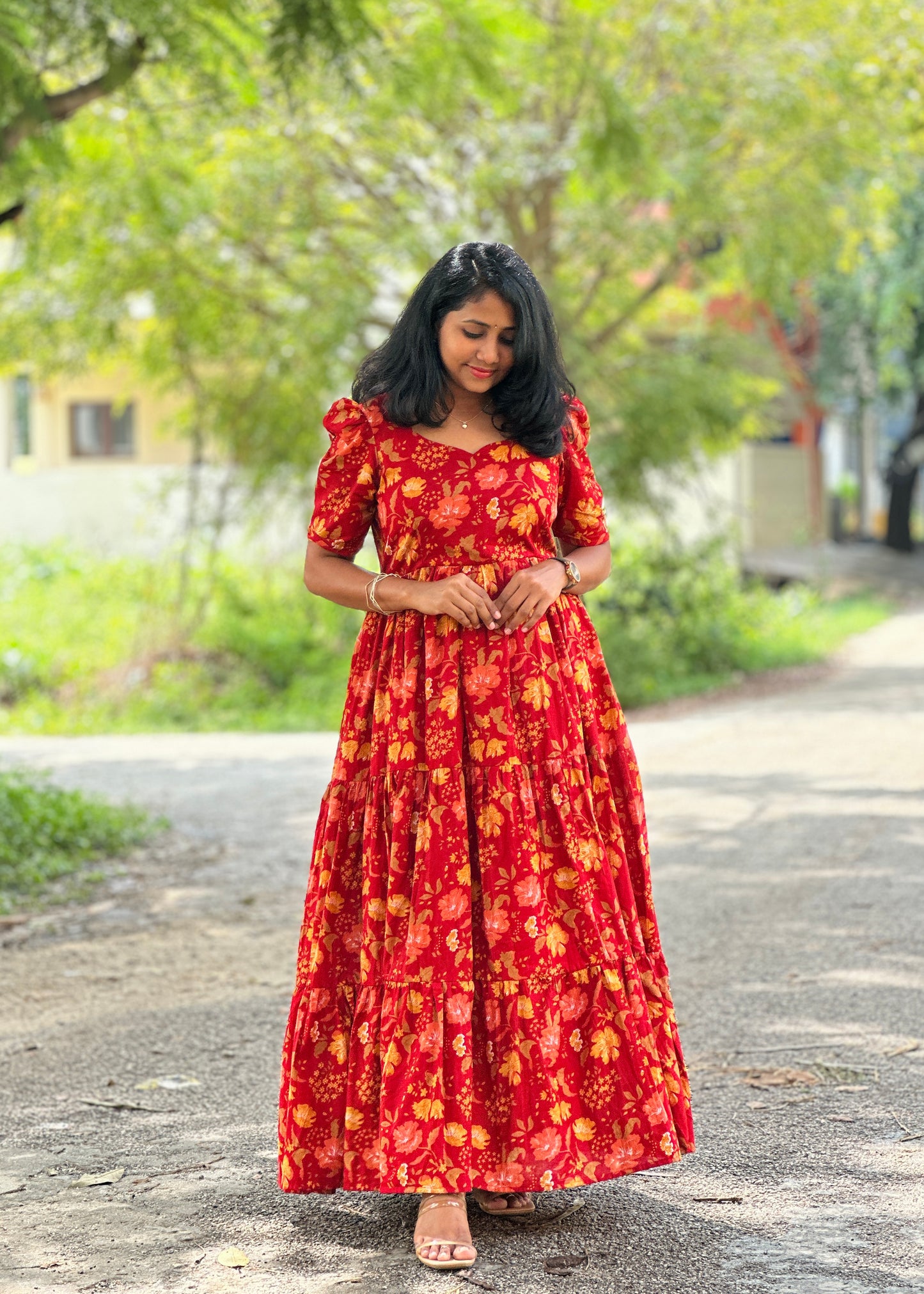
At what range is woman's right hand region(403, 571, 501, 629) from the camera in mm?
3129

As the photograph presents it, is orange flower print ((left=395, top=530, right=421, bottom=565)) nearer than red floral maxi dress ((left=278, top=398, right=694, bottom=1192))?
No

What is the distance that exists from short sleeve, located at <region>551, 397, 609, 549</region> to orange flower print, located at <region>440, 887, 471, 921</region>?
0.82 metres

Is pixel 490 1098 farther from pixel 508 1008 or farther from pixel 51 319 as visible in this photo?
pixel 51 319

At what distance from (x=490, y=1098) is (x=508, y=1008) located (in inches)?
6.8

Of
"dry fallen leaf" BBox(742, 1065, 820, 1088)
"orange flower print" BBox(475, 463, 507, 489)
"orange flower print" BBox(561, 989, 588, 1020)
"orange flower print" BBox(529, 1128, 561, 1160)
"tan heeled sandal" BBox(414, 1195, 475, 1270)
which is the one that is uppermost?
"orange flower print" BBox(475, 463, 507, 489)

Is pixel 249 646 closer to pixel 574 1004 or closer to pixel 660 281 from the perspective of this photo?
pixel 660 281

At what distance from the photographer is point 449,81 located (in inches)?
457

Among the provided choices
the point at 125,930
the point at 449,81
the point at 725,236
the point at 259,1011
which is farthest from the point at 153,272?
Answer: the point at 259,1011

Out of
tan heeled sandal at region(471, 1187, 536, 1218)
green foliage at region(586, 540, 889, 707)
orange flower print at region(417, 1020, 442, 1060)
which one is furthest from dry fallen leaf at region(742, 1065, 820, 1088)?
green foliage at region(586, 540, 889, 707)

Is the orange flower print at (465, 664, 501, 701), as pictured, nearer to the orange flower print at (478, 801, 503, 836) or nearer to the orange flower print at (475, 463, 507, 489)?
the orange flower print at (478, 801, 503, 836)

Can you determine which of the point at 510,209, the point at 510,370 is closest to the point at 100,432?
the point at 510,209

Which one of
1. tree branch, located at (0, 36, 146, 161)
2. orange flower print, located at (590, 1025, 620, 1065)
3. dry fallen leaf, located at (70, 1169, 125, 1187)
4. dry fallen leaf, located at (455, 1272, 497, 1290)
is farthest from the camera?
tree branch, located at (0, 36, 146, 161)

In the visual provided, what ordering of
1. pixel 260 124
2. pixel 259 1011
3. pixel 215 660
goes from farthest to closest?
1. pixel 215 660
2. pixel 260 124
3. pixel 259 1011

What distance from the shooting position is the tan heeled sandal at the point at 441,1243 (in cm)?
295
